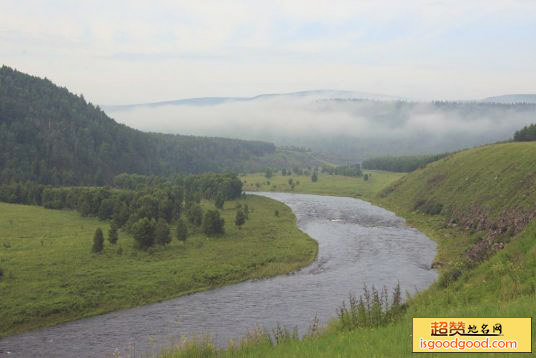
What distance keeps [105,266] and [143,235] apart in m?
12.3

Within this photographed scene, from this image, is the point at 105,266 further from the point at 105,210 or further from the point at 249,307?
the point at 105,210

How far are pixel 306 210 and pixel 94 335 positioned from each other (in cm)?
11367

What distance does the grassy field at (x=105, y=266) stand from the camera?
2267 inches

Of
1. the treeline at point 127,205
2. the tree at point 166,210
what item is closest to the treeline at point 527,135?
the treeline at point 127,205

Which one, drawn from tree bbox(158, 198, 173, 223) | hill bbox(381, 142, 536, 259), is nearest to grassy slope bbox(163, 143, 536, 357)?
hill bbox(381, 142, 536, 259)

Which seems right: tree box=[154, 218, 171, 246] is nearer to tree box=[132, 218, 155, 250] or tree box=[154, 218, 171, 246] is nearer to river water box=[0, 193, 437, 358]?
tree box=[132, 218, 155, 250]

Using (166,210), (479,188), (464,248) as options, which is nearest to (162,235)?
(166,210)

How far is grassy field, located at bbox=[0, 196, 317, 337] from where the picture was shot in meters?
57.6

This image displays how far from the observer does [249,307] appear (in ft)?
188

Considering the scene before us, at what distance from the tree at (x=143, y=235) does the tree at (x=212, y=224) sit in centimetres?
1762

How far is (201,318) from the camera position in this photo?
53.7m

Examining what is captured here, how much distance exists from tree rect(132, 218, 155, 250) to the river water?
2180 centimetres

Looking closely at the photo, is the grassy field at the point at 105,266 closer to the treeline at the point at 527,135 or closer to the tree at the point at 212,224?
the tree at the point at 212,224

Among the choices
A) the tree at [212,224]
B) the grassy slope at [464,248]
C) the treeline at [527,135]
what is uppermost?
the treeline at [527,135]
